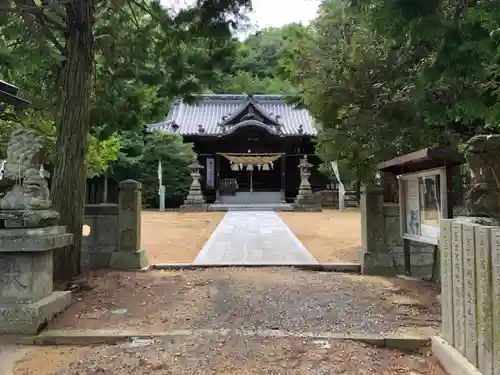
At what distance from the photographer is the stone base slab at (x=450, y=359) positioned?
9.91ft

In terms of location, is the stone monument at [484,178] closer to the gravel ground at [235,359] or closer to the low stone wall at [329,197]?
the gravel ground at [235,359]

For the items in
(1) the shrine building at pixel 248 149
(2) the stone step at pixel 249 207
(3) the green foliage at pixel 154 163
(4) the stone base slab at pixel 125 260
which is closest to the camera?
(4) the stone base slab at pixel 125 260

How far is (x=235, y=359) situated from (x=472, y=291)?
185 cm

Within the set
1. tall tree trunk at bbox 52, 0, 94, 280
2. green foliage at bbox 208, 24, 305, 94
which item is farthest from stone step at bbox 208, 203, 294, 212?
tall tree trunk at bbox 52, 0, 94, 280

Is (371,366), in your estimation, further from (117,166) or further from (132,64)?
(117,166)

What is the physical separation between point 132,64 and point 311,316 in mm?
5360

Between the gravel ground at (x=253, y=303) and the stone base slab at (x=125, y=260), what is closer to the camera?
the gravel ground at (x=253, y=303)

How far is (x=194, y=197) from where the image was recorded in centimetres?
2327

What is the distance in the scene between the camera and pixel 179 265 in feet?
24.3

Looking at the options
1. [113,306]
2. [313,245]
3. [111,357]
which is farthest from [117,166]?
[111,357]

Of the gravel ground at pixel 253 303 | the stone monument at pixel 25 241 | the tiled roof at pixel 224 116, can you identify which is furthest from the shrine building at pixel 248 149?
the stone monument at pixel 25 241

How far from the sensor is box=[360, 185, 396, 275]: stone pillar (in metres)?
6.96

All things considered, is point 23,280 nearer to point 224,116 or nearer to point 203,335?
point 203,335

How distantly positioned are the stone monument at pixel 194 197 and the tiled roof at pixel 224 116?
3001 millimetres
